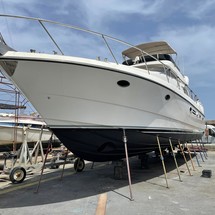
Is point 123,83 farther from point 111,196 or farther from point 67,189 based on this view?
point 67,189

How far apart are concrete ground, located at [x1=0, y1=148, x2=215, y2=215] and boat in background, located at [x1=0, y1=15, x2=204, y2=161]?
91 centimetres

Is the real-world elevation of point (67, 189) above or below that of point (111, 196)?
above

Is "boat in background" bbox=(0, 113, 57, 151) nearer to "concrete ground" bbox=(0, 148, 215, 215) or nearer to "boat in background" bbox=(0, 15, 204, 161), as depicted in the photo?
"concrete ground" bbox=(0, 148, 215, 215)

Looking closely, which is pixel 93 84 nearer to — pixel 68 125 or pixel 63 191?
pixel 68 125

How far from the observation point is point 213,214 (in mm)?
3770

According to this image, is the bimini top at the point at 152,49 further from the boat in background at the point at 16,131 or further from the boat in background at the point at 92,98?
the boat in background at the point at 16,131

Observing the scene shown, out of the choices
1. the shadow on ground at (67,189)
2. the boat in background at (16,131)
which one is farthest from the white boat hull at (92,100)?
the boat in background at (16,131)

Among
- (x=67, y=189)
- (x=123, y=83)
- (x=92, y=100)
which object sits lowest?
(x=67, y=189)

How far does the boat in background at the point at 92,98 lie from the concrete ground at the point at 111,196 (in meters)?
0.91

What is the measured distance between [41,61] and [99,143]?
243 centimetres

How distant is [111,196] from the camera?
16.0 ft

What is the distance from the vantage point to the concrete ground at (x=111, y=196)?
13.3 ft

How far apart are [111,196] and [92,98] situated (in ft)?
7.19

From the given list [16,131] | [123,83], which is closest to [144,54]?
[123,83]
